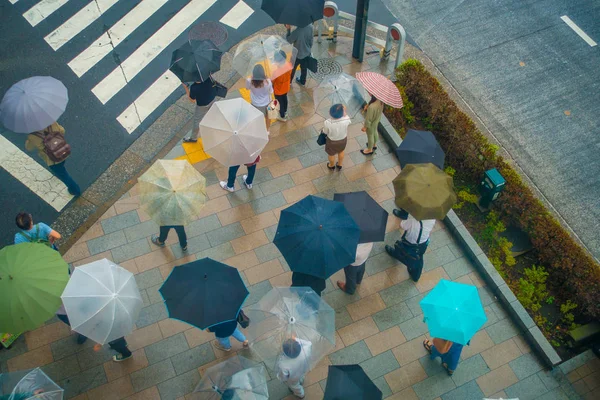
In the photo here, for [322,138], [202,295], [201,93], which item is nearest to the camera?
[202,295]

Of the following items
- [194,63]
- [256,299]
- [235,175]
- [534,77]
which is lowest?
[256,299]

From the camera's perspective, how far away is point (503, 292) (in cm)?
912

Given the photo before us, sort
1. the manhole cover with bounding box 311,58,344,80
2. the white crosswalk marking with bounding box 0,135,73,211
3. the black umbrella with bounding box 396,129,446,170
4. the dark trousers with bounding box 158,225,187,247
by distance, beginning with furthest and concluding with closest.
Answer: the manhole cover with bounding box 311,58,344,80 < the white crosswalk marking with bounding box 0,135,73,211 < the black umbrella with bounding box 396,129,446,170 < the dark trousers with bounding box 158,225,187,247

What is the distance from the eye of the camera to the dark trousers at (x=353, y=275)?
848 cm

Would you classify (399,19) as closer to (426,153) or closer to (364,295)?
(426,153)

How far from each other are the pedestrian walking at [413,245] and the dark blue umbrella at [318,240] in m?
1.23

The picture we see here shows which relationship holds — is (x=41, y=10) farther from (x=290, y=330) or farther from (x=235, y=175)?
(x=290, y=330)

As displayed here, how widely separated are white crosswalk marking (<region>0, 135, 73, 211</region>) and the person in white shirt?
521cm

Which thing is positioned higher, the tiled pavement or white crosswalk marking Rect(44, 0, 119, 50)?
white crosswalk marking Rect(44, 0, 119, 50)

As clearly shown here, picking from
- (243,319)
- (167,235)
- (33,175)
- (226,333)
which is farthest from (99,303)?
(33,175)

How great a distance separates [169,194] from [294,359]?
2.82m

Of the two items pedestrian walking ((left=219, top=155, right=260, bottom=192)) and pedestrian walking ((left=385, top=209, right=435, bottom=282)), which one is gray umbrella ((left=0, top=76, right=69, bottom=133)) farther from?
pedestrian walking ((left=385, top=209, right=435, bottom=282))

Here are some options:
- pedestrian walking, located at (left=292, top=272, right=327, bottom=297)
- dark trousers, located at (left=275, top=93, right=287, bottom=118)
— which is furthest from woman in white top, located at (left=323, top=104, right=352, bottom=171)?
pedestrian walking, located at (left=292, top=272, right=327, bottom=297)

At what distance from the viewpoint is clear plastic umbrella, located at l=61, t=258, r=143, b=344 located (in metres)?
6.84
